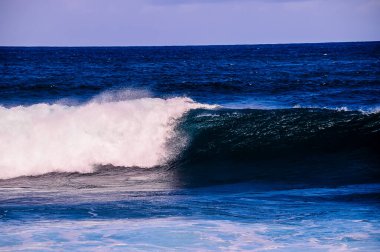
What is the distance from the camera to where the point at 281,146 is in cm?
1167

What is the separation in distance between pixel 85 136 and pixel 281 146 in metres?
4.18

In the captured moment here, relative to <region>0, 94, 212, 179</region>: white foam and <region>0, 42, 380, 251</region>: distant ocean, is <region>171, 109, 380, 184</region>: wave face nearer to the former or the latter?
<region>0, 42, 380, 251</region>: distant ocean

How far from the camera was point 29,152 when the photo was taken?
1076cm

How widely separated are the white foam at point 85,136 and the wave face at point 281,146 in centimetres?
61

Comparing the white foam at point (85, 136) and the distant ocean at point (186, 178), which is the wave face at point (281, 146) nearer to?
the distant ocean at point (186, 178)

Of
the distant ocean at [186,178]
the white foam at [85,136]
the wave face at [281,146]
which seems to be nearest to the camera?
the distant ocean at [186,178]

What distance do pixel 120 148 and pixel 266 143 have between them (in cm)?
316

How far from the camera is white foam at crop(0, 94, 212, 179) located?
10.5 metres

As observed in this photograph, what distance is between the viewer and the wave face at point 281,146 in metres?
10.0

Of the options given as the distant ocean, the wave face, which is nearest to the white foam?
the distant ocean

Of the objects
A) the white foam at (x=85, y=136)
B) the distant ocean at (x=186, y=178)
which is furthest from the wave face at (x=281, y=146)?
the white foam at (x=85, y=136)

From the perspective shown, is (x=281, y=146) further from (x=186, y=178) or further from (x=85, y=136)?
(x=85, y=136)

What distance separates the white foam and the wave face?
613 millimetres

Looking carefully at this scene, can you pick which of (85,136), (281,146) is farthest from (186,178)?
(281,146)
